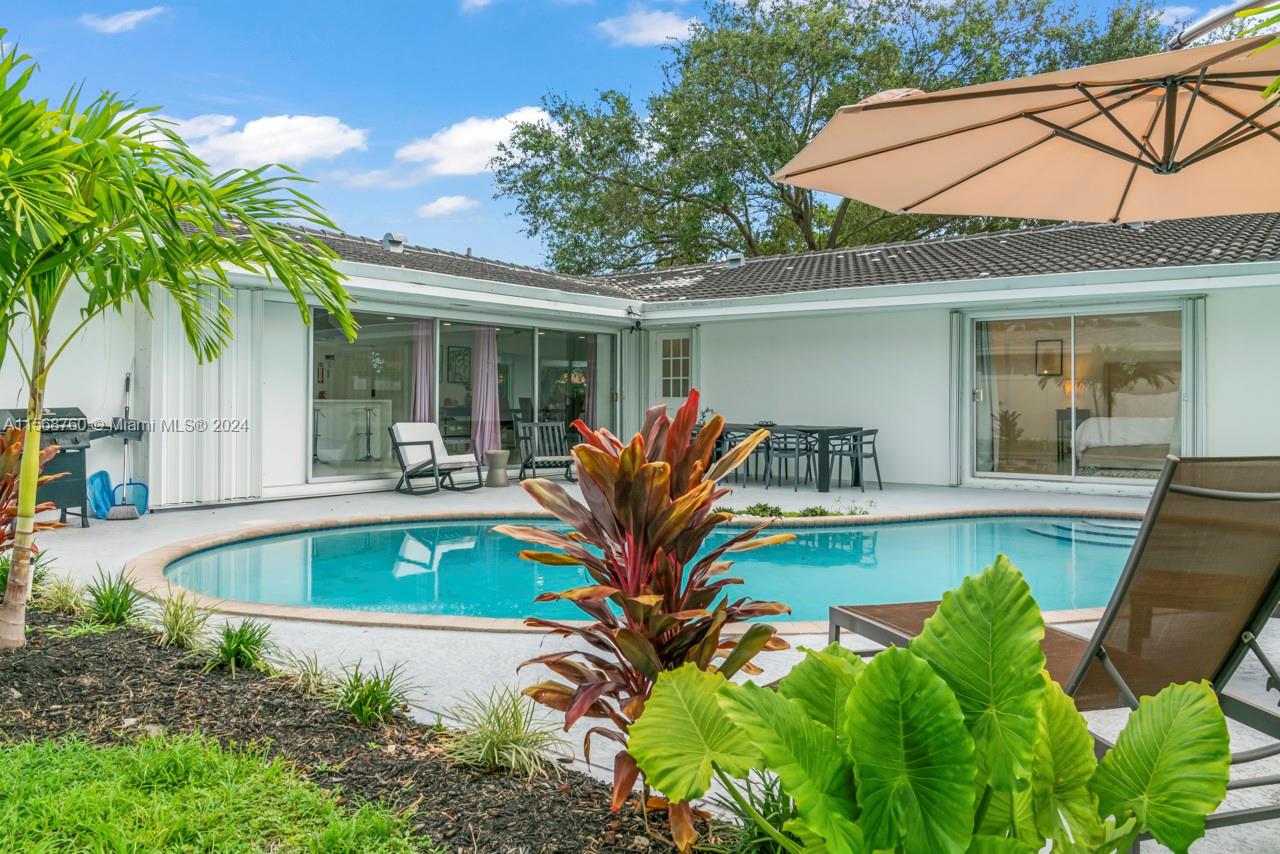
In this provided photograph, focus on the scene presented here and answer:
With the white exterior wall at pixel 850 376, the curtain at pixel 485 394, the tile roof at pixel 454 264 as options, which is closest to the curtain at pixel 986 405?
the white exterior wall at pixel 850 376

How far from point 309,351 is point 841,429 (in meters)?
6.77

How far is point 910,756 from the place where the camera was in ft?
3.44

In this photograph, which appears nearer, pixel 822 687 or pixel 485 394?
pixel 822 687

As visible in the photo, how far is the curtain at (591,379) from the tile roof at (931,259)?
89 centimetres

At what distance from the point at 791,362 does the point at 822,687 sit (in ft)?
41.2

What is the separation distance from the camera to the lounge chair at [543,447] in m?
12.4

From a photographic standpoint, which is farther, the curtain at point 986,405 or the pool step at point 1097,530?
the curtain at point 986,405

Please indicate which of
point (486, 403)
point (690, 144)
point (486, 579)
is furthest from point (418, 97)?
point (486, 579)

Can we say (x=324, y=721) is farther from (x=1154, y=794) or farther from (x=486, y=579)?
(x=486, y=579)

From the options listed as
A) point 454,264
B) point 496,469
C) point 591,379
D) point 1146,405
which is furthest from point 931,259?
point 454,264

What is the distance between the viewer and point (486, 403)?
12.7 m

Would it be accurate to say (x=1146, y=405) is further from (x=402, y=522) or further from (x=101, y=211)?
(x=101, y=211)

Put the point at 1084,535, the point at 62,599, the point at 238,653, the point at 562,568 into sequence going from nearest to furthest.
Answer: the point at 238,653
the point at 62,599
the point at 562,568
the point at 1084,535

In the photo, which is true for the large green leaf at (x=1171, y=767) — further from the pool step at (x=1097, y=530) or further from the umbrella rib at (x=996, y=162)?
the pool step at (x=1097, y=530)
